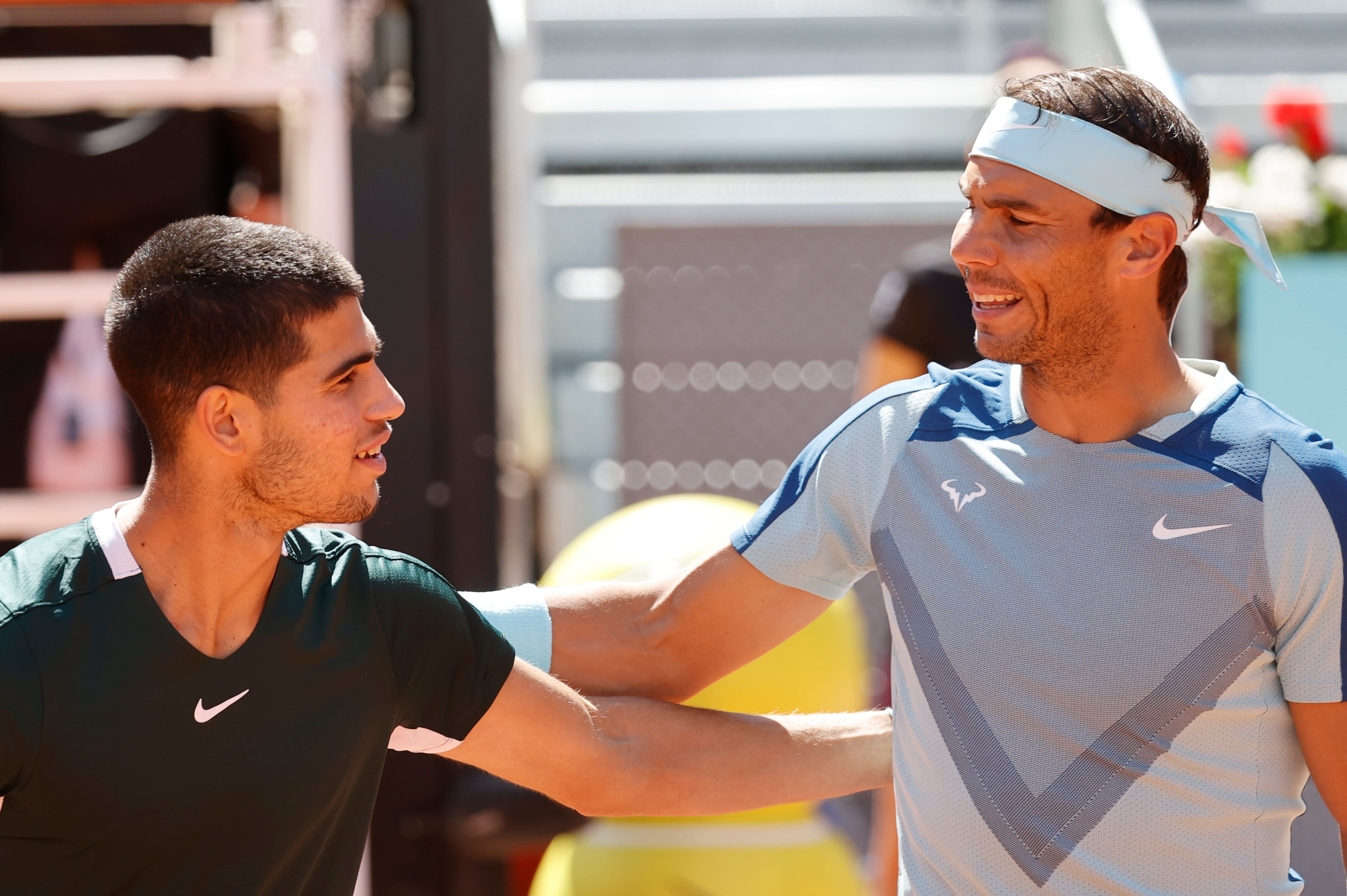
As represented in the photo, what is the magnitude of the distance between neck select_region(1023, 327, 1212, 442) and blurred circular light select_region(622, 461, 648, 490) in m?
3.79

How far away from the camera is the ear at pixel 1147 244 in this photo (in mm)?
1843

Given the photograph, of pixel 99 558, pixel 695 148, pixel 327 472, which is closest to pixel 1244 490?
pixel 327 472

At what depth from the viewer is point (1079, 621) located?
5.60 ft

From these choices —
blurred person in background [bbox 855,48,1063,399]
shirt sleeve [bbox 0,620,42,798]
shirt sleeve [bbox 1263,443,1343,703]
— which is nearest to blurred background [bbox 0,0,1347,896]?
blurred person in background [bbox 855,48,1063,399]

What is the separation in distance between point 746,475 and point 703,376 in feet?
1.49

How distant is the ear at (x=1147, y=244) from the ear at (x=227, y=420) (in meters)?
1.16

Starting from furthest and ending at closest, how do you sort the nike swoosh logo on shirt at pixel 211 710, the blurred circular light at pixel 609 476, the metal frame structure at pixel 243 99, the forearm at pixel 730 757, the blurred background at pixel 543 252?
the blurred circular light at pixel 609 476
the blurred background at pixel 543 252
the metal frame structure at pixel 243 99
the forearm at pixel 730 757
the nike swoosh logo on shirt at pixel 211 710

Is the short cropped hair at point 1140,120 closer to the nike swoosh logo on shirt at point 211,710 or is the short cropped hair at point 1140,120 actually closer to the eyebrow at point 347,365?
the eyebrow at point 347,365

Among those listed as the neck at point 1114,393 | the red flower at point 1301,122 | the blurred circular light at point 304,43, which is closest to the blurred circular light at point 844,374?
the red flower at point 1301,122

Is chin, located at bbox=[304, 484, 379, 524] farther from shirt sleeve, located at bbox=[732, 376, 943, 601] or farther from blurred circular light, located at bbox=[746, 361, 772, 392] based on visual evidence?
blurred circular light, located at bbox=[746, 361, 772, 392]

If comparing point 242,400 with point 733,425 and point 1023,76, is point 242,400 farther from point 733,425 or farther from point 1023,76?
point 733,425

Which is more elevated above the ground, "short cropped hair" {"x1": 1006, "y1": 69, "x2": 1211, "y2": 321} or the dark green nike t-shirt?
"short cropped hair" {"x1": 1006, "y1": 69, "x2": 1211, "y2": 321}

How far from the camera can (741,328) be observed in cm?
568

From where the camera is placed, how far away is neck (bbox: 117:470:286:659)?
160cm
